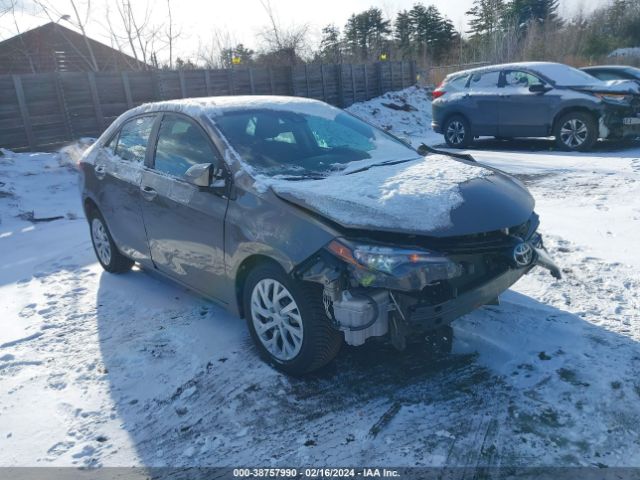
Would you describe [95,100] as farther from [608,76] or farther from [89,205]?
[608,76]

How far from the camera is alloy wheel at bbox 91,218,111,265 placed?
202 inches

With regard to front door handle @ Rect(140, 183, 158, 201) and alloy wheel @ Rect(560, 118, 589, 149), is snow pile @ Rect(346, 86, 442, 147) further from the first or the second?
front door handle @ Rect(140, 183, 158, 201)

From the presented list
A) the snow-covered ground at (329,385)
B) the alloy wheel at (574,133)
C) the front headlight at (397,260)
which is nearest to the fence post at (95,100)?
the snow-covered ground at (329,385)

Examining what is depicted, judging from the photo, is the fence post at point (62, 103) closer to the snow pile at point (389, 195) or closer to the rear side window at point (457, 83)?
the rear side window at point (457, 83)

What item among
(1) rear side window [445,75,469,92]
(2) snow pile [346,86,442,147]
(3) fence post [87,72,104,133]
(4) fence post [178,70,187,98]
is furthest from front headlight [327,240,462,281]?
(2) snow pile [346,86,442,147]

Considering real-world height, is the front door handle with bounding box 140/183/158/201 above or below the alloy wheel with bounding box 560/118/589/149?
above

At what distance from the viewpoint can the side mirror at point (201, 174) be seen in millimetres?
3332

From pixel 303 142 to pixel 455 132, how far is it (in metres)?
8.65

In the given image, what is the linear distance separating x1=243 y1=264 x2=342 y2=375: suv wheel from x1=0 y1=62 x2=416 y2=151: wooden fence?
12.2 meters

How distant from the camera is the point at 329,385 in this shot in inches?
120

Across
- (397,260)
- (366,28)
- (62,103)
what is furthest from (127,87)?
(366,28)

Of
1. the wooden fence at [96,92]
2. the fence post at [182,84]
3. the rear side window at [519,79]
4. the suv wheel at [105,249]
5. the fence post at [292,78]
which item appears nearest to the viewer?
the suv wheel at [105,249]

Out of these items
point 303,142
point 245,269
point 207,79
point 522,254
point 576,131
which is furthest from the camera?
point 207,79

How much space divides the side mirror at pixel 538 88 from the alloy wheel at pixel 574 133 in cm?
76
